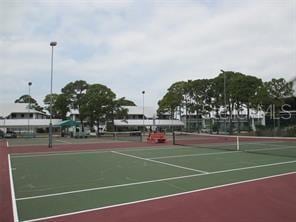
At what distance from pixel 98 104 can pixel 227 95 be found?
2164 cm

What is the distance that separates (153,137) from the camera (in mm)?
31938

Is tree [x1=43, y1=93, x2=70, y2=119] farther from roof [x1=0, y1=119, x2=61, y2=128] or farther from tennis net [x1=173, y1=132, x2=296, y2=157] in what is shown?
tennis net [x1=173, y1=132, x2=296, y2=157]

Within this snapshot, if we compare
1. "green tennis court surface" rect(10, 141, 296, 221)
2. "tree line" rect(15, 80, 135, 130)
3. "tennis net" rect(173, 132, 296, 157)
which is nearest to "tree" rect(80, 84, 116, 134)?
"tree line" rect(15, 80, 135, 130)

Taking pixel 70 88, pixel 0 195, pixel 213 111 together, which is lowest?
pixel 0 195

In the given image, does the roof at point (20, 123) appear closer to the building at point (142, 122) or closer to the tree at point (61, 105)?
the tree at point (61, 105)

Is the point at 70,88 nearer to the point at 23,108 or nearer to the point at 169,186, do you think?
the point at 23,108

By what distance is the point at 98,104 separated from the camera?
49719 millimetres

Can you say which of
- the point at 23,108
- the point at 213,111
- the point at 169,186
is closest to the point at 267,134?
the point at 213,111

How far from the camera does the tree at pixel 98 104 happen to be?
163 ft

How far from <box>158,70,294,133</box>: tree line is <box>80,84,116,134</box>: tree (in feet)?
49.4

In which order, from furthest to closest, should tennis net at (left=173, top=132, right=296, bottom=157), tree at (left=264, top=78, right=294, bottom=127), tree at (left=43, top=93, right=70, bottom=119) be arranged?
tree at (left=43, top=93, right=70, bottom=119) → tree at (left=264, top=78, right=294, bottom=127) → tennis net at (left=173, top=132, right=296, bottom=157)

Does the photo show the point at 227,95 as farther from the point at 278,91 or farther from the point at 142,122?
the point at 142,122

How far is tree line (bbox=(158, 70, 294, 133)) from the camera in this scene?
44.1 m

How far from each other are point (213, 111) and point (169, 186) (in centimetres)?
5350
